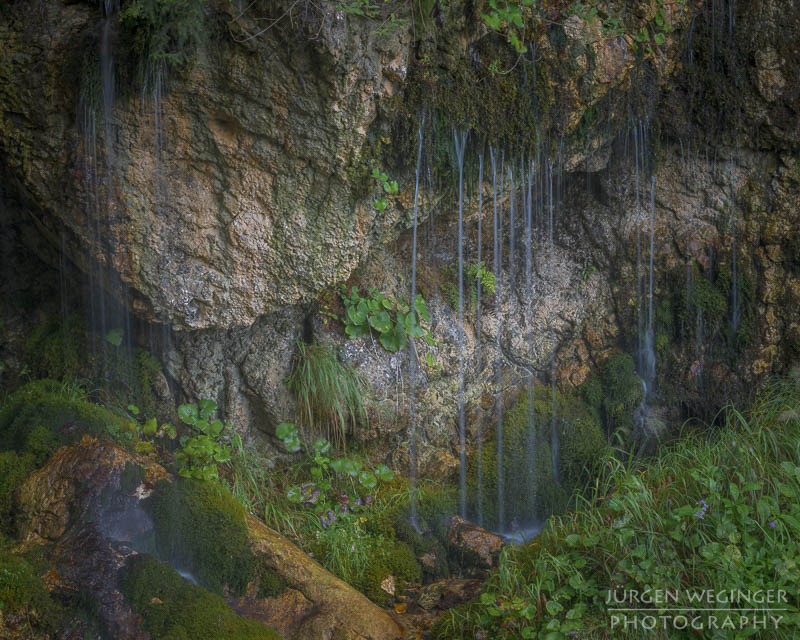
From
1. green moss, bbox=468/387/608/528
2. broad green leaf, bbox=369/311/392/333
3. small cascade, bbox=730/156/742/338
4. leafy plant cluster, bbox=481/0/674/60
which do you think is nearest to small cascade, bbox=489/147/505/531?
green moss, bbox=468/387/608/528

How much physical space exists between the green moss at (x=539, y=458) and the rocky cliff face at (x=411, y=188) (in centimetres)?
27

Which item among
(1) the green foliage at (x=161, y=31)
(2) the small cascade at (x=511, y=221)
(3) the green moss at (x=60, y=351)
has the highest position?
(1) the green foliage at (x=161, y=31)

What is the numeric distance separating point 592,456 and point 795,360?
1.98 metres

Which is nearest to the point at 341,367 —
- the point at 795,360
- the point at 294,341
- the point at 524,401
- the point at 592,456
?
the point at 294,341

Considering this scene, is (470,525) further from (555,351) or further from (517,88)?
(517,88)

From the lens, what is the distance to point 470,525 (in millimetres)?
4445

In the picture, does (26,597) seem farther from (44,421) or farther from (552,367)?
(552,367)

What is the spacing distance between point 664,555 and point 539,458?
7.26 ft

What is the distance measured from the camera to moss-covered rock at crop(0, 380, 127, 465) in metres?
3.40

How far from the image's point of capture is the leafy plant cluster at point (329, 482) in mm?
4227

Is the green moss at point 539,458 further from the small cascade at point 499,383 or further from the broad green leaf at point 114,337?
the broad green leaf at point 114,337

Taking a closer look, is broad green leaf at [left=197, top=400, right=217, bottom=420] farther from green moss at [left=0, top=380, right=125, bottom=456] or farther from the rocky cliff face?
green moss at [left=0, top=380, right=125, bottom=456]

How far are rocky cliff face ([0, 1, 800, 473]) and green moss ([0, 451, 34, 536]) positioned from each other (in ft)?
3.74

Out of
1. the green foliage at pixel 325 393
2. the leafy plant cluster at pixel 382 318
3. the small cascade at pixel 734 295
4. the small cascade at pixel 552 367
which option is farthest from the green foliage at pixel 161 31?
the small cascade at pixel 734 295
